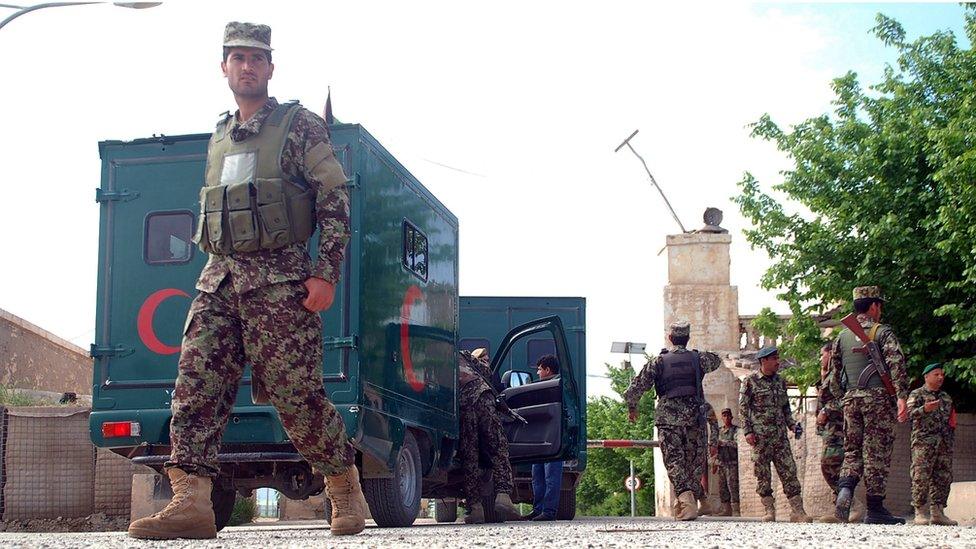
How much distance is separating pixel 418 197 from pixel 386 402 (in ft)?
6.10

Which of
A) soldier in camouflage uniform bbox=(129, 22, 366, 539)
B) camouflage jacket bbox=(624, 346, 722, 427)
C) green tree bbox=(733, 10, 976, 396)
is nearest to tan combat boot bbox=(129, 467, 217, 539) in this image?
soldier in camouflage uniform bbox=(129, 22, 366, 539)

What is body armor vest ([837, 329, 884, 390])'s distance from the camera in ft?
35.2

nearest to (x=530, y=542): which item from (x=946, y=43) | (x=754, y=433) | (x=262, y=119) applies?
(x=262, y=119)

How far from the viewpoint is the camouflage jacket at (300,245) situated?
20.0ft

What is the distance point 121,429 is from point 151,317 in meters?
0.77

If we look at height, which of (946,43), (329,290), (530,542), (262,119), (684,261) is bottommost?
(530,542)

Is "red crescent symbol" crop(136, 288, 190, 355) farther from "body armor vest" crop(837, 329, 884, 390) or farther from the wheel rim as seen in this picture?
"body armor vest" crop(837, 329, 884, 390)

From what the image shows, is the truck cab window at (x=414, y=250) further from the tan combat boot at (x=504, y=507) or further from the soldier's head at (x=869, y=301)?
the soldier's head at (x=869, y=301)

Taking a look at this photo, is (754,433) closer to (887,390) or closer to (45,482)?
(887,390)

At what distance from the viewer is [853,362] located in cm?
1084

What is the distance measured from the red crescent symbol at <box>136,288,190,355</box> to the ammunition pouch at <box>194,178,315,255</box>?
9.38ft

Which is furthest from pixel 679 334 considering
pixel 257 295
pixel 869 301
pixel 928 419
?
pixel 257 295

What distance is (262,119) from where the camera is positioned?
6.35 meters

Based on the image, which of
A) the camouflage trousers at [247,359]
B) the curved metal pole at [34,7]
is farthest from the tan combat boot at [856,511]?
the curved metal pole at [34,7]
